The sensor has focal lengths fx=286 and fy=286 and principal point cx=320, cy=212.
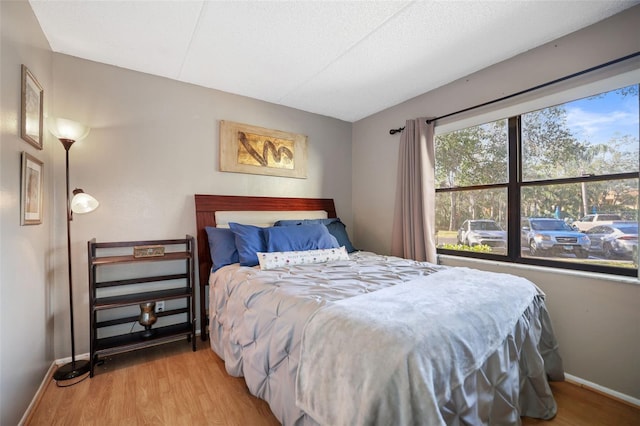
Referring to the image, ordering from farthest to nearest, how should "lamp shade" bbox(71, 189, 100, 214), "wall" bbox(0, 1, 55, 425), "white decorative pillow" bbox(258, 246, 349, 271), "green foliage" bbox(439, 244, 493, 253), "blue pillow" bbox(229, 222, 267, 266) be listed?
1. "green foliage" bbox(439, 244, 493, 253)
2. "blue pillow" bbox(229, 222, 267, 266)
3. "white decorative pillow" bbox(258, 246, 349, 271)
4. "lamp shade" bbox(71, 189, 100, 214)
5. "wall" bbox(0, 1, 55, 425)

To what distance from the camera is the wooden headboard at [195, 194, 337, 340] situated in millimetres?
2713

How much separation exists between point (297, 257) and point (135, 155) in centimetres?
171

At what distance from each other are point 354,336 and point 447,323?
0.40 metres

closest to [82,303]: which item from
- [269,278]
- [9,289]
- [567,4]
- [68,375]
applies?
[68,375]

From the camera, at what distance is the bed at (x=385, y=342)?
3.19 feet

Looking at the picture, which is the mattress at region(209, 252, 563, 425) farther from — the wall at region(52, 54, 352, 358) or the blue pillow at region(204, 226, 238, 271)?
the wall at region(52, 54, 352, 358)

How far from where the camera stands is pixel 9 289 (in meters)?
1.47

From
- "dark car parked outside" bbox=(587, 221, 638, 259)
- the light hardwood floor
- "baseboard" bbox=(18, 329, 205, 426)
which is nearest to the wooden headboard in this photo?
the light hardwood floor

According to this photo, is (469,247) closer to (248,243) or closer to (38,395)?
(248,243)

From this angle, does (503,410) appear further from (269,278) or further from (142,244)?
(142,244)

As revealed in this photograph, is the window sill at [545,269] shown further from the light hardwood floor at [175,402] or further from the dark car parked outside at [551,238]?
the light hardwood floor at [175,402]

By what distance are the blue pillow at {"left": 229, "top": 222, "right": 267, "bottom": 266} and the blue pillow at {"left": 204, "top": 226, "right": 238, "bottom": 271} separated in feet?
0.27

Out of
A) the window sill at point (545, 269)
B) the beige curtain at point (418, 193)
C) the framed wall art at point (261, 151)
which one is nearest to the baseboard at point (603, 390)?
the window sill at point (545, 269)

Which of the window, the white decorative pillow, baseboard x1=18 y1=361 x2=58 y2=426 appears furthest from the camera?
the white decorative pillow
